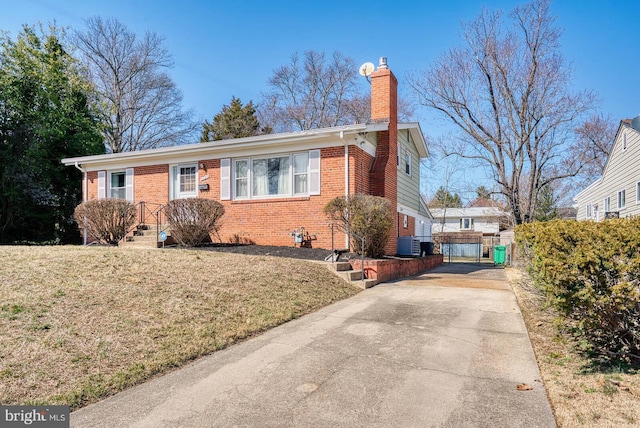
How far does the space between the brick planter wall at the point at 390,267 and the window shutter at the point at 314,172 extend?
9.22 feet

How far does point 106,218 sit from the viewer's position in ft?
39.0

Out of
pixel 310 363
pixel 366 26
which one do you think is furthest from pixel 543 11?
pixel 310 363

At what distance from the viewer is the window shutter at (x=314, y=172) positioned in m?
11.7

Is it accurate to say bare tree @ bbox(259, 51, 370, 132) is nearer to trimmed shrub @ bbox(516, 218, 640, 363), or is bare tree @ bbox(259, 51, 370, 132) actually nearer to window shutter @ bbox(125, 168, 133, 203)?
window shutter @ bbox(125, 168, 133, 203)

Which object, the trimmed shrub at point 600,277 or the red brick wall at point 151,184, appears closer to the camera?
the trimmed shrub at point 600,277

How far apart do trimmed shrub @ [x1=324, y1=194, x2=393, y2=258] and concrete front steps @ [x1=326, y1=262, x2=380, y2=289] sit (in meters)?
1.07

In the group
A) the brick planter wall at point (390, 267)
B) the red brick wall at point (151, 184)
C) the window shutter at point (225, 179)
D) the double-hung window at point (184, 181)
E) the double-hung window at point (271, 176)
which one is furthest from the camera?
the red brick wall at point (151, 184)

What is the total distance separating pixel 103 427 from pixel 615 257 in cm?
434

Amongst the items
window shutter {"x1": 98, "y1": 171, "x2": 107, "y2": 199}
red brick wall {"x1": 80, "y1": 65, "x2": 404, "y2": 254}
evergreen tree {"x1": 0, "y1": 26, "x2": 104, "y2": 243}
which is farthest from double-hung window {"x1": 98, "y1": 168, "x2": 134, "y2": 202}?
evergreen tree {"x1": 0, "y1": 26, "x2": 104, "y2": 243}

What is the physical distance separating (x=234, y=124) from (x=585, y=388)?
30846 millimetres

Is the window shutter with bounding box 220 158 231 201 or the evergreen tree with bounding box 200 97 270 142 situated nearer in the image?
the window shutter with bounding box 220 158 231 201

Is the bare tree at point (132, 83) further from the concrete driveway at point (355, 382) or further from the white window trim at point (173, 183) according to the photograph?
the concrete driveway at point (355, 382)

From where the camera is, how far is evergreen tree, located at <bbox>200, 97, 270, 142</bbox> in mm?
31562

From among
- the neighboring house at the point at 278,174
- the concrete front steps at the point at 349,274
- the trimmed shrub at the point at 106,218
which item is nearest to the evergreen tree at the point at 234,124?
the neighboring house at the point at 278,174
